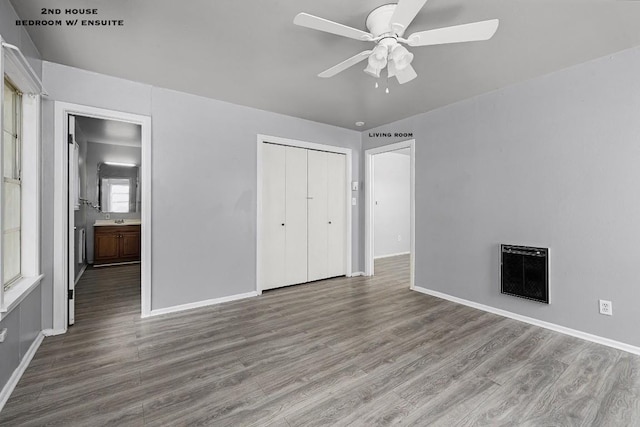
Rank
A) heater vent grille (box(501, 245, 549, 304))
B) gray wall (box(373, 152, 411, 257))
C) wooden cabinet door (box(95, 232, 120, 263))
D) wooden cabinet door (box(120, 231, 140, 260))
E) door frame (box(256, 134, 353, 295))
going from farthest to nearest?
gray wall (box(373, 152, 411, 257)), wooden cabinet door (box(120, 231, 140, 260)), wooden cabinet door (box(95, 232, 120, 263)), door frame (box(256, 134, 353, 295)), heater vent grille (box(501, 245, 549, 304))

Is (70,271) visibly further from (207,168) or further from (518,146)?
(518,146)

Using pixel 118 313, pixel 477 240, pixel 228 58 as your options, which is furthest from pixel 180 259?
pixel 477 240

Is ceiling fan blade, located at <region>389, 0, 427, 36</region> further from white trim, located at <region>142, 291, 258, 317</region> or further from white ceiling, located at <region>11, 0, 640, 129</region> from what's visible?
white trim, located at <region>142, 291, 258, 317</region>

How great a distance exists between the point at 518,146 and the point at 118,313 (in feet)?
15.0

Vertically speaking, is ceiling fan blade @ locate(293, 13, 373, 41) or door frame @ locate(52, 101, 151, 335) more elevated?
ceiling fan blade @ locate(293, 13, 373, 41)

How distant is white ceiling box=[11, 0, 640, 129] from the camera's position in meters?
1.84

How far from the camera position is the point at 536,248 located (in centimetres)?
281

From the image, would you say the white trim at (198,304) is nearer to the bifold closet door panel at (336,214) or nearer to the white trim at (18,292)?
the white trim at (18,292)

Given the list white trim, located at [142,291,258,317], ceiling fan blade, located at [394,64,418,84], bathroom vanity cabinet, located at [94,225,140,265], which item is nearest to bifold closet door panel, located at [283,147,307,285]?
white trim, located at [142,291,258,317]

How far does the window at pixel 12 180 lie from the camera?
2039 millimetres

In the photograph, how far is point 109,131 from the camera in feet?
16.4

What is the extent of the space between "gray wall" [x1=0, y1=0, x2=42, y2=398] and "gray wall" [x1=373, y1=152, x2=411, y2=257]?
17.7 ft

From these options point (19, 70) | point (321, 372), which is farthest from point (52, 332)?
point (321, 372)

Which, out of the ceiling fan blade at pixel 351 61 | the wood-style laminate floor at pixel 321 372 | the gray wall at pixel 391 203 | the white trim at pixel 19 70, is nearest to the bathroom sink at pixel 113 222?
the wood-style laminate floor at pixel 321 372
